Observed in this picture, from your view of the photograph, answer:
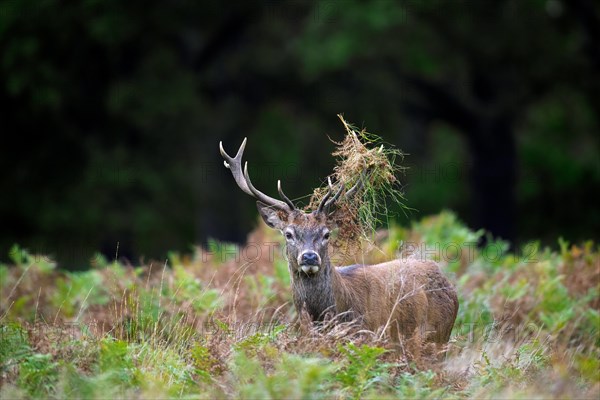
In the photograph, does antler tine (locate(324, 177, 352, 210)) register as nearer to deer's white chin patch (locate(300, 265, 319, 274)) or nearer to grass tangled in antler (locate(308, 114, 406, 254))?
grass tangled in antler (locate(308, 114, 406, 254))

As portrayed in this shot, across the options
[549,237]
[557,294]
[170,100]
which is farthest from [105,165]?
[557,294]

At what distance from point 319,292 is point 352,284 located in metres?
0.42

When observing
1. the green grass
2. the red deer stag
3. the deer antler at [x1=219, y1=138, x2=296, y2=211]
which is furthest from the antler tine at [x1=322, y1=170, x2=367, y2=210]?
the green grass

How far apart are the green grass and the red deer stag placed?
312mm

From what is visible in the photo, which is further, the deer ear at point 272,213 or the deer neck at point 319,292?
the deer ear at point 272,213

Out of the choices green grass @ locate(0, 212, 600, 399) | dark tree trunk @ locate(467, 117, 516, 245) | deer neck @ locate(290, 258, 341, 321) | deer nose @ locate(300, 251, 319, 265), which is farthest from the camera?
dark tree trunk @ locate(467, 117, 516, 245)

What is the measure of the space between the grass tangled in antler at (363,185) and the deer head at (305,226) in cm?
8

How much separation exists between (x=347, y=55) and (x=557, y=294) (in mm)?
9761

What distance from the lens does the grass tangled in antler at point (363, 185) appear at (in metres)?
8.28

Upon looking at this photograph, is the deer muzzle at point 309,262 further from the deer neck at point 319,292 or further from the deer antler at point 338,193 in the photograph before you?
the deer antler at point 338,193

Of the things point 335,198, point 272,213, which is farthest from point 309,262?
point 272,213

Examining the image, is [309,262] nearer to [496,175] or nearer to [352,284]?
[352,284]

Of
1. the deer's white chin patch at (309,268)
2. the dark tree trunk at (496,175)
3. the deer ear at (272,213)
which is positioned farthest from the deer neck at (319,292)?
the dark tree trunk at (496,175)

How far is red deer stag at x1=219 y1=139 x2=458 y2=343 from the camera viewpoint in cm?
821
